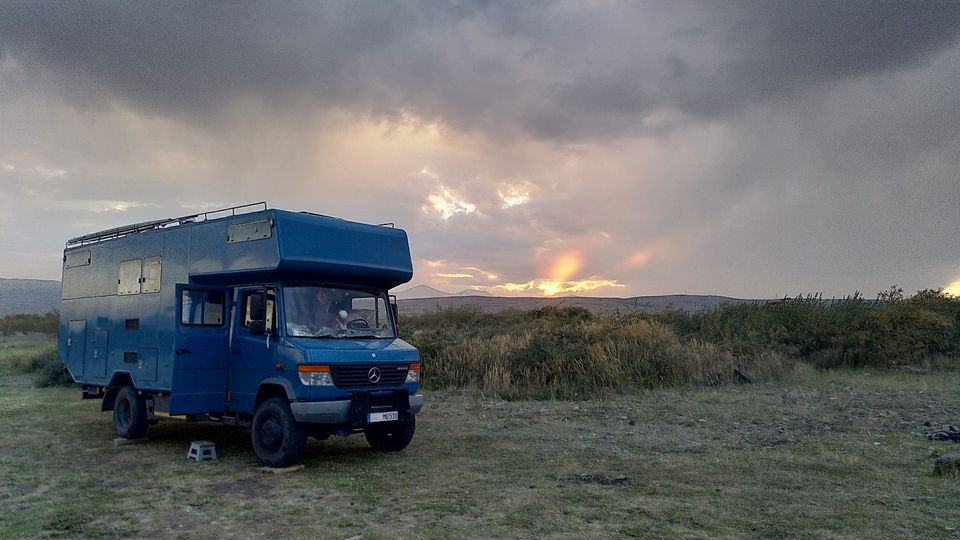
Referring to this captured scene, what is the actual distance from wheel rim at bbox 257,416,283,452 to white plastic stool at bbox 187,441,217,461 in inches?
49.4

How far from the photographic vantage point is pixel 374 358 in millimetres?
9578

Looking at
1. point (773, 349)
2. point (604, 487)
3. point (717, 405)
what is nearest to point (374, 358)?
point (604, 487)

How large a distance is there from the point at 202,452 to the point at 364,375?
2.95m

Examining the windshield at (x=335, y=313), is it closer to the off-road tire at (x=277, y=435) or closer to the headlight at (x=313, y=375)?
the headlight at (x=313, y=375)

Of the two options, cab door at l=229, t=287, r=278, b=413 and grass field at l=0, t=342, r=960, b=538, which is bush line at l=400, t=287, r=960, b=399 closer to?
grass field at l=0, t=342, r=960, b=538

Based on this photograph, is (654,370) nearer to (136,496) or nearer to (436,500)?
(436,500)

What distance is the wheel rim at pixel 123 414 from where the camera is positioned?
1150 cm

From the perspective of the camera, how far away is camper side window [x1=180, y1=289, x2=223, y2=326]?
10312 mm

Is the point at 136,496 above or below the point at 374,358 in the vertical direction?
below

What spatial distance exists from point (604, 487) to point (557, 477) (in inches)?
30.6

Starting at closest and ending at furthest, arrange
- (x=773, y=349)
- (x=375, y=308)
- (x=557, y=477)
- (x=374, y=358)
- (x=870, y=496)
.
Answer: (x=870, y=496) < (x=557, y=477) < (x=374, y=358) < (x=375, y=308) < (x=773, y=349)

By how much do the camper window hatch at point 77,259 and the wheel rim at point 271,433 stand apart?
6129 millimetres

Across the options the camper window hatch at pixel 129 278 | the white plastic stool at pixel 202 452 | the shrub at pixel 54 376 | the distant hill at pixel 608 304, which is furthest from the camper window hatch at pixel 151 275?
the distant hill at pixel 608 304

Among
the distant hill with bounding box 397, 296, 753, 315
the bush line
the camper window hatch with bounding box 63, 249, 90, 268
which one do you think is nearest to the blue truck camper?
the camper window hatch with bounding box 63, 249, 90, 268
